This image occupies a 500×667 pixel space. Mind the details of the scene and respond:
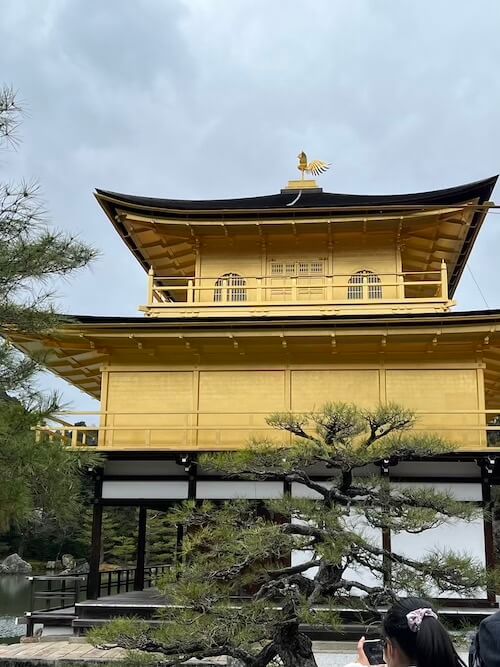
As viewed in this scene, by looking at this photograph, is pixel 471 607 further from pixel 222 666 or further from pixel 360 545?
pixel 360 545

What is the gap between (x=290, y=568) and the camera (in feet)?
21.8

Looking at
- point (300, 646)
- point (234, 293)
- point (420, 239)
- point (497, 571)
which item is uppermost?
point (420, 239)

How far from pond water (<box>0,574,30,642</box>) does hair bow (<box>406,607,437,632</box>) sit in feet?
51.2

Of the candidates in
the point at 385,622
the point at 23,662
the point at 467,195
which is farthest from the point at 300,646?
the point at 467,195

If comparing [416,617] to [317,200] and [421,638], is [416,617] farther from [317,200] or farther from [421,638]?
[317,200]

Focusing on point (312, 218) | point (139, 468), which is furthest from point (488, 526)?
point (312, 218)

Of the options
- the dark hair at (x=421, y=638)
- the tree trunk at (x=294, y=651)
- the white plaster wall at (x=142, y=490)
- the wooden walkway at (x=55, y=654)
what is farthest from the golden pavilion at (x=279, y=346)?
the dark hair at (x=421, y=638)

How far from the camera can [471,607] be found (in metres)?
10.8

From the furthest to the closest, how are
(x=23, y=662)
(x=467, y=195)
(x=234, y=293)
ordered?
(x=234, y=293) < (x=467, y=195) < (x=23, y=662)

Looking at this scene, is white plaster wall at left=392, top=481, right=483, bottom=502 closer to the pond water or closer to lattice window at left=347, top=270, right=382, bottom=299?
lattice window at left=347, top=270, right=382, bottom=299

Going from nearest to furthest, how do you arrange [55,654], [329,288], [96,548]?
[55,654] < [96,548] < [329,288]

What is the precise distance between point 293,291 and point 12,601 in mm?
16334

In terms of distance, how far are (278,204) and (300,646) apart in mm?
9680

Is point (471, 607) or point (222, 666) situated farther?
point (471, 607)
